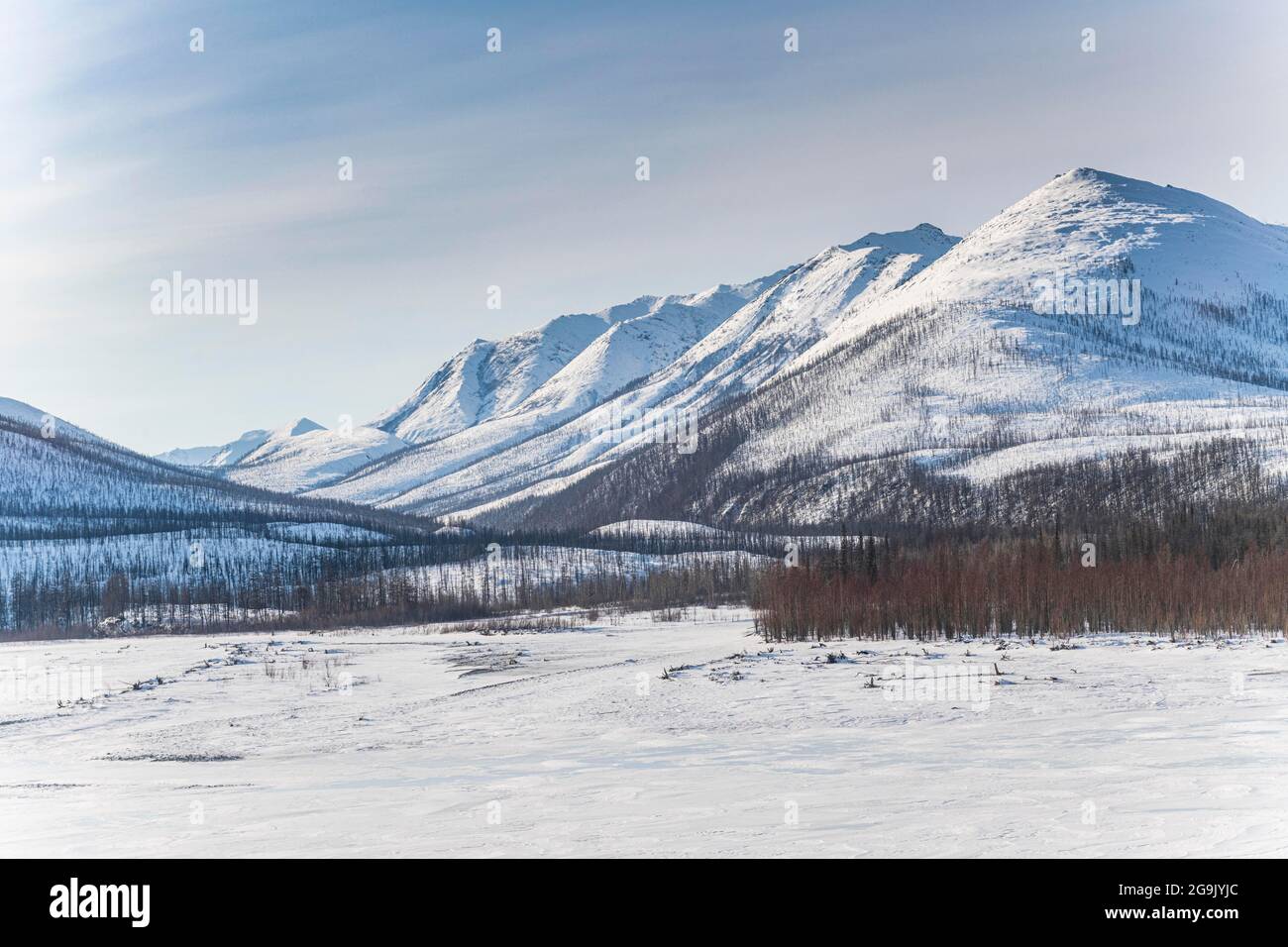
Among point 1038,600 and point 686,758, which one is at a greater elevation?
point 1038,600

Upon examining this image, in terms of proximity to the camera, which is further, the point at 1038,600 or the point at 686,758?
the point at 1038,600

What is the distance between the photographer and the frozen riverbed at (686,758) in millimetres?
21156

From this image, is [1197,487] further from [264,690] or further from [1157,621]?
[264,690]

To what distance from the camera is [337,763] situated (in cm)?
3284

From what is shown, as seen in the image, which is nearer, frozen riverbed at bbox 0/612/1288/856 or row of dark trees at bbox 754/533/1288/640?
frozen riverbed at bbox 0/612/1288/856

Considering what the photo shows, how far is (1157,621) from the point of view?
71188mm

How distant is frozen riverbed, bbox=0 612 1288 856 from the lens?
2116 centimetres

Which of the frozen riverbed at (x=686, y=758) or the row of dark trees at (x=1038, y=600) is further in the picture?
the row of dark trees at (x=1038, y=600)

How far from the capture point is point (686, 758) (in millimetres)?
31469

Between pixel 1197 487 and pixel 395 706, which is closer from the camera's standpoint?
pixel 395 706

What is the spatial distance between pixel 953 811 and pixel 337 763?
1738 centimetres
